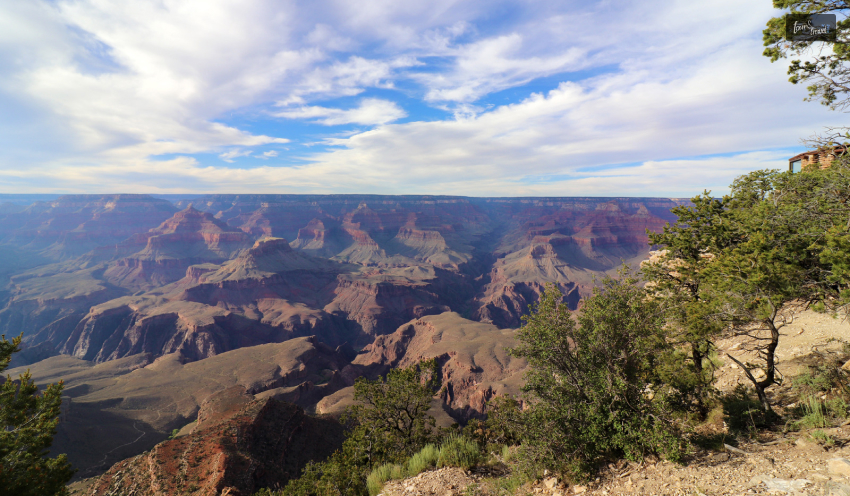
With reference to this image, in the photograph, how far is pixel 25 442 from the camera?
13.2 meters

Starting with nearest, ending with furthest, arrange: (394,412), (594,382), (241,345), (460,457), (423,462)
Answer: (594,382), (460,457), (423,462), (394,412), (241,345)

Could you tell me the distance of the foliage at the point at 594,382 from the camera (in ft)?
32.2

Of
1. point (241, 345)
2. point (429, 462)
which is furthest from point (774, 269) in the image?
point (241, 345)

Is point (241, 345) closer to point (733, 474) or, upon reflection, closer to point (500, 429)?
point (500, 429)

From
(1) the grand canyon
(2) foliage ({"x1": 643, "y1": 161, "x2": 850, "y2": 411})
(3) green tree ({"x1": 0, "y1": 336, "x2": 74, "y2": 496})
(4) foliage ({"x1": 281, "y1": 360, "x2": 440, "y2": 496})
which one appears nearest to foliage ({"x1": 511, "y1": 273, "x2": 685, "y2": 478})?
(2) foliage ({"x1": 643, "y1": 161, "x2": 850, "y2": 411})

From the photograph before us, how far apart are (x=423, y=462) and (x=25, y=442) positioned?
16240 millimetres

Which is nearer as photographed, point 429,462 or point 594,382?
point 594,382

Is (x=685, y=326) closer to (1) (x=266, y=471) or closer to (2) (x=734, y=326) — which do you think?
(2) (x=734, y=326)

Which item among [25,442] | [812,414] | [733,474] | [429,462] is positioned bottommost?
[429,462]

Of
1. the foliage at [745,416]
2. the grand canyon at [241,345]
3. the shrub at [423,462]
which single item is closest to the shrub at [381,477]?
the shrub at [423,462]

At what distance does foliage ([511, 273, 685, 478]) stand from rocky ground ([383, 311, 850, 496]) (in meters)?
0.58

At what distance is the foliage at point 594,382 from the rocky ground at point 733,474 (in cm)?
58

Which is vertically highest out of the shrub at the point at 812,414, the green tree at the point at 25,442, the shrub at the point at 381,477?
the shrub at the point at 812,414

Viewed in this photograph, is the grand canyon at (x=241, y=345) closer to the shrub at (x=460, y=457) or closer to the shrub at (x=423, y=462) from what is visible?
the shrub at (x=460, y=457)
